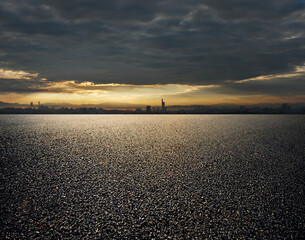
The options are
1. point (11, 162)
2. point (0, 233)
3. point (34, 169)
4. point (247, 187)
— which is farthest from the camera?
→ point (11, 162)

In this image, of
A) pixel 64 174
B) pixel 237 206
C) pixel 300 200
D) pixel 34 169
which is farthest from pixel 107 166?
pixel 300 200

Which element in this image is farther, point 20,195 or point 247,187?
point 247,187

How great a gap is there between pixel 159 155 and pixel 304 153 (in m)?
4.48

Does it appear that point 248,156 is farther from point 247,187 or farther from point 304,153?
point 247,187

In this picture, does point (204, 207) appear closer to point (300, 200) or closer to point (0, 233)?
point (300, 200)

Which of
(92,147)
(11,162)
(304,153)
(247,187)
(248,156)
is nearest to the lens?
(247,187)

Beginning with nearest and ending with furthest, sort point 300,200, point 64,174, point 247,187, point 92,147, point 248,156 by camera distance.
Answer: point 300,200 → point 247,187 → point 64,174 → point 248,156 → point 92,147

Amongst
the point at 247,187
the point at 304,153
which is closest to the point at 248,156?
the point at 304,153

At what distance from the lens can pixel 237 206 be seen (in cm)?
327

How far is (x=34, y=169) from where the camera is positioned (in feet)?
16.4

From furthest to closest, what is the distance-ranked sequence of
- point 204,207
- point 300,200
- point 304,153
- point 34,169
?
point 304,153 < point 34,169 < point 300,200 < point 204,207

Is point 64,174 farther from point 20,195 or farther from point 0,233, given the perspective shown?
point 0,233

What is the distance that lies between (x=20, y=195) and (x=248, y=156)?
18.3 feet

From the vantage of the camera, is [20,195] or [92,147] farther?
[92,147]
